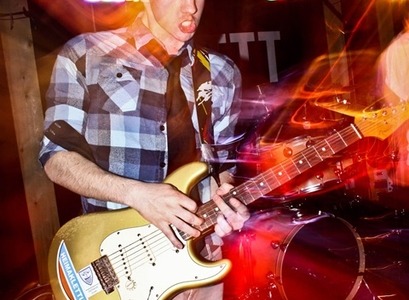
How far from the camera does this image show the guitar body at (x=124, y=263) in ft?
6.19

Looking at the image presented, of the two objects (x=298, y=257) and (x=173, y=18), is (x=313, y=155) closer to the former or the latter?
(x=173, y=18)

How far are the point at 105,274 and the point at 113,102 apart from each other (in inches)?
32.5

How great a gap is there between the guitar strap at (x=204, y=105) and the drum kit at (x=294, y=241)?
140cm

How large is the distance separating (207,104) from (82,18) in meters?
2.86

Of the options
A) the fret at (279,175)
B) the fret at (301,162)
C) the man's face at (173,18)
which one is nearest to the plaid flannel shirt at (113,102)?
the man's face at (173,18)

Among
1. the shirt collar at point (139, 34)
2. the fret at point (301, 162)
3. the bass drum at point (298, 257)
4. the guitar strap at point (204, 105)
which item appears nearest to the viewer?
the shirt collar at point (139, 34)

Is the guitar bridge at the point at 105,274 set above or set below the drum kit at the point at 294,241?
above

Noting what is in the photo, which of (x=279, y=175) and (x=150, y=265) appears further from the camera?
(x=279, y=175)

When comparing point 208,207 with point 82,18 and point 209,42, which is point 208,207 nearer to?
point 82,18

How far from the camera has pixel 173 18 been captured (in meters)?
2.04

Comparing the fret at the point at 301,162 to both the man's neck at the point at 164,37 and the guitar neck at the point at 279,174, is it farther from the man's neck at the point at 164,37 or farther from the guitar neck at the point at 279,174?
the man's neck at the point at 164,37

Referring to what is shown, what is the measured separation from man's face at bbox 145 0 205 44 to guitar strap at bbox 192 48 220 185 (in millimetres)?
215

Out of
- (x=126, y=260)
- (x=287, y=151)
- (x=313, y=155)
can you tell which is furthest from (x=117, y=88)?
(x=287, y=151)

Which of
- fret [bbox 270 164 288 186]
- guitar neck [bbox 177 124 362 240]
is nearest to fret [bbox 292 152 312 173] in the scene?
guitar neck [bbox 177 124 362 240]
